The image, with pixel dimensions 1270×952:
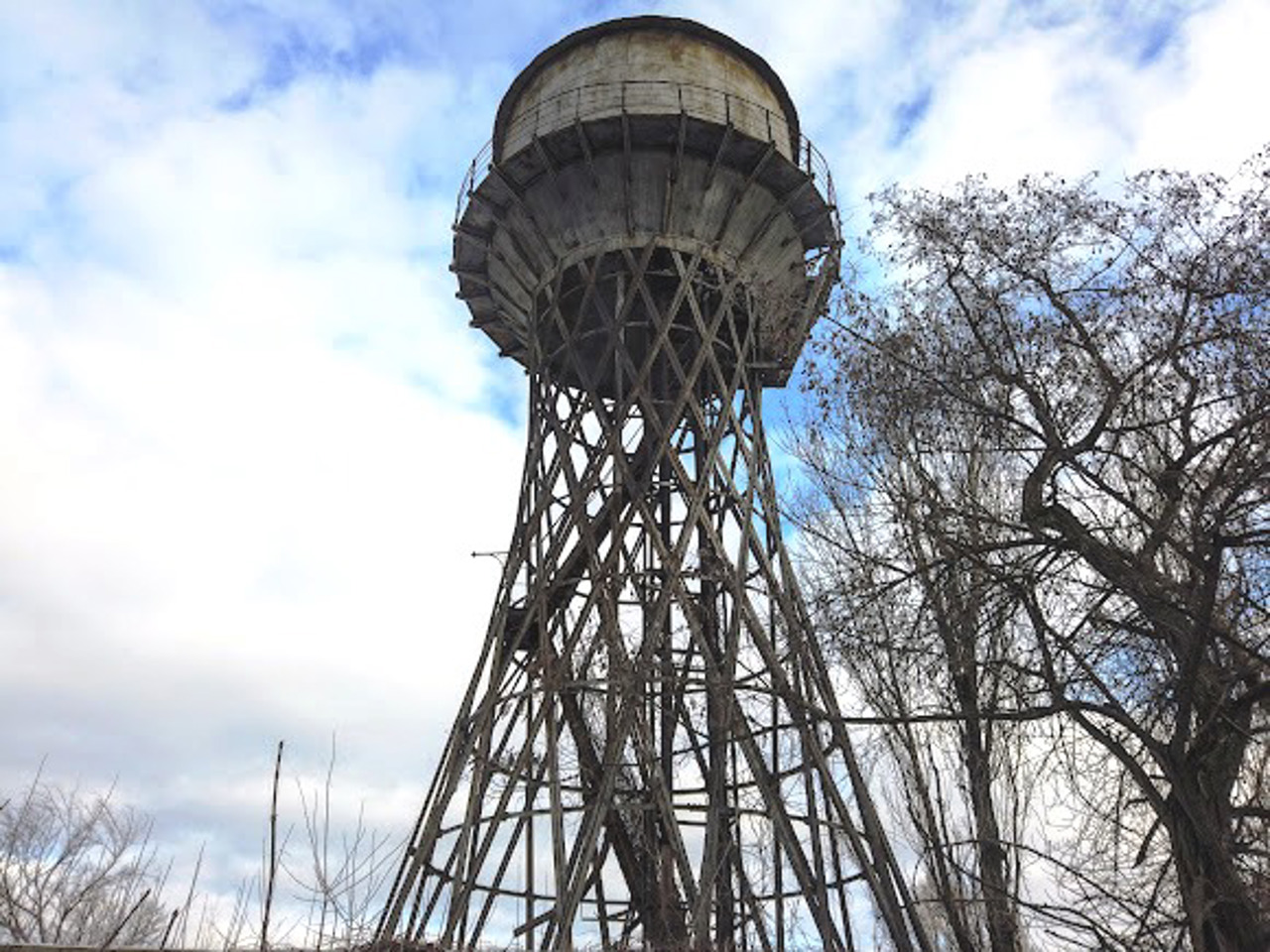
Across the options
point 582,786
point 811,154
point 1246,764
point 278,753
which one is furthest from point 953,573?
point 811,154

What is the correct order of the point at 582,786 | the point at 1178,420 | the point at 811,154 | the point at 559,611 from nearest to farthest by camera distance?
the point at 1178,420 < the point at 582,786 < the point at 559,611 < the point at 811,154

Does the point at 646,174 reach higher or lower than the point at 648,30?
lower

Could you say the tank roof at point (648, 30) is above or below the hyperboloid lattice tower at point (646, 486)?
above

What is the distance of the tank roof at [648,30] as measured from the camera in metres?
13.9

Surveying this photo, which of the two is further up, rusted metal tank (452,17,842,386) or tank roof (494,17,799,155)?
tank roof (494,17,799,155)

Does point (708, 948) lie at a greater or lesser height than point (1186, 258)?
lesser

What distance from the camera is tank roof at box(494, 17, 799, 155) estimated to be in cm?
1391

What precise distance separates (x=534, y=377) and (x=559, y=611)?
316 cm

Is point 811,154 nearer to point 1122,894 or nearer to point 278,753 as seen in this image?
point 1122,894

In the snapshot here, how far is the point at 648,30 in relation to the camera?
1387cm

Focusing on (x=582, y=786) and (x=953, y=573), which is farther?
(x=582, y=786)

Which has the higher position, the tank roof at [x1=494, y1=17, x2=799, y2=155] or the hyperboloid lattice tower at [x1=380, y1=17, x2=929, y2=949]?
the tank roof at [x1=494, y1=17, x2=799, y2=155]

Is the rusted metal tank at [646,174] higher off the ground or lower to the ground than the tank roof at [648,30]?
lower

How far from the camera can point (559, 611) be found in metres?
13.0
